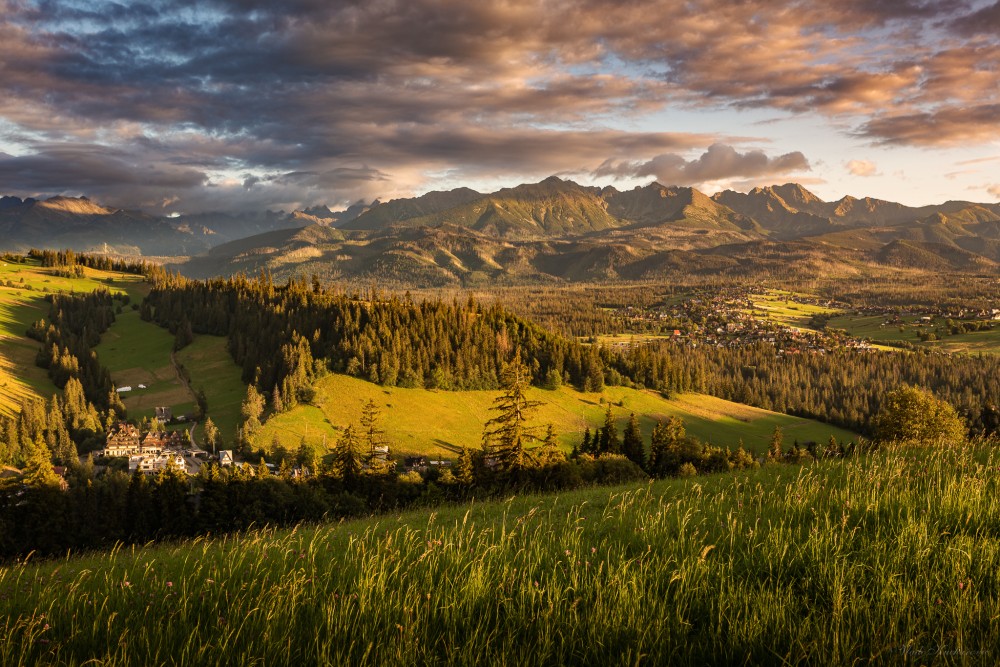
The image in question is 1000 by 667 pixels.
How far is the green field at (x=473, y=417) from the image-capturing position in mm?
130250

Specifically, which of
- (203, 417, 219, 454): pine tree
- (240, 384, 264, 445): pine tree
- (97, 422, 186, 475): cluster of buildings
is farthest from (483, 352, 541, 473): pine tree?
(97, 422, 186, 475): cluster of buildings

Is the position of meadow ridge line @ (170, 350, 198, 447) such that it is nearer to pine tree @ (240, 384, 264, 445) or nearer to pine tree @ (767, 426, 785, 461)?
pine tree @ (240, 384, 264, 445)

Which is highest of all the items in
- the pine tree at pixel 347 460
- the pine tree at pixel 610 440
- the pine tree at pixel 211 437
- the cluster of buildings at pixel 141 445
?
the pine tree at pixel 347 460

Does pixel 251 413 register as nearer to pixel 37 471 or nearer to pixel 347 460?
pixel 347 460

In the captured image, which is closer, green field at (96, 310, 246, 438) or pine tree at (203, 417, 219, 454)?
pine tree at (203, 417, 219, 454)

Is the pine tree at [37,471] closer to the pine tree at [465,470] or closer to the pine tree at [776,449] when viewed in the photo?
the pine tree at [465,470]

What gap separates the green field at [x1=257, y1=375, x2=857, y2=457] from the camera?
130250 mm

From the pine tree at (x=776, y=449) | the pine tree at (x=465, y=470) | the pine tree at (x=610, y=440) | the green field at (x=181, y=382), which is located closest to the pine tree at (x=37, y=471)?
the pine tree at (x=465, y=470)

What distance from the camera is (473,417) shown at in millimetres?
150625

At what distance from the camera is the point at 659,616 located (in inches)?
200

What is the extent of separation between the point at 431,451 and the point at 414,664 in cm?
12462

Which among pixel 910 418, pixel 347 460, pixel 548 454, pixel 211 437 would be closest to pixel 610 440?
pixel 548 454

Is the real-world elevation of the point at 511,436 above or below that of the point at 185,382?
above

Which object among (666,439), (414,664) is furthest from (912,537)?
(666,439)
